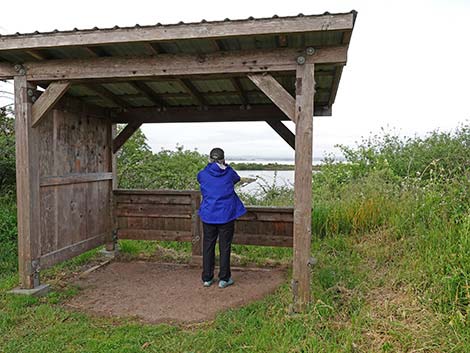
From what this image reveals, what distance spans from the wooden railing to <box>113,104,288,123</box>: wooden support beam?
124cm

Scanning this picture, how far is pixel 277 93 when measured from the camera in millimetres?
3527

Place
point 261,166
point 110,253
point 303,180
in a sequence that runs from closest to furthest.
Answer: point 303,180, point 110,253, point 261,166

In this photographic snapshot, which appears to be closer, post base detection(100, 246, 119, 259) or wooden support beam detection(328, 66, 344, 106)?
wooden support beam detection(328, 66, 344, 106)

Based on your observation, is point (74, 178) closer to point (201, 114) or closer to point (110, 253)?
point (110, 253)

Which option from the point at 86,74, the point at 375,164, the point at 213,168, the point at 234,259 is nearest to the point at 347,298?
the point at 213,168

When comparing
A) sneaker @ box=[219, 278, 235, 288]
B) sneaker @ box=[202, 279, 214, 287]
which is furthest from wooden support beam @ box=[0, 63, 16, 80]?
sneaker @ box=[219, 278, 235, 288]

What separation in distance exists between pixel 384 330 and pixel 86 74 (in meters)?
3.93

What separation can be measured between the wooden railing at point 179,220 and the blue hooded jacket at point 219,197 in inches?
43.5

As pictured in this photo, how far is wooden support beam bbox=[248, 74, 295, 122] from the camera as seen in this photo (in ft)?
11.4

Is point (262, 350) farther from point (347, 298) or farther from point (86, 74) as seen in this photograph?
point (86, 74)

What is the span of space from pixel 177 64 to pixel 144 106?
2.38m

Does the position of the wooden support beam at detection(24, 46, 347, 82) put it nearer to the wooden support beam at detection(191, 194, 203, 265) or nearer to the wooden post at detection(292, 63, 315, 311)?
the wooden post at detection(292, 63, 315, 311)

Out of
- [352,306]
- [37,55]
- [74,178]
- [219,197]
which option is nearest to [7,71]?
[37,55]

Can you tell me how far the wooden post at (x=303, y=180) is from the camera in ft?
11.3
